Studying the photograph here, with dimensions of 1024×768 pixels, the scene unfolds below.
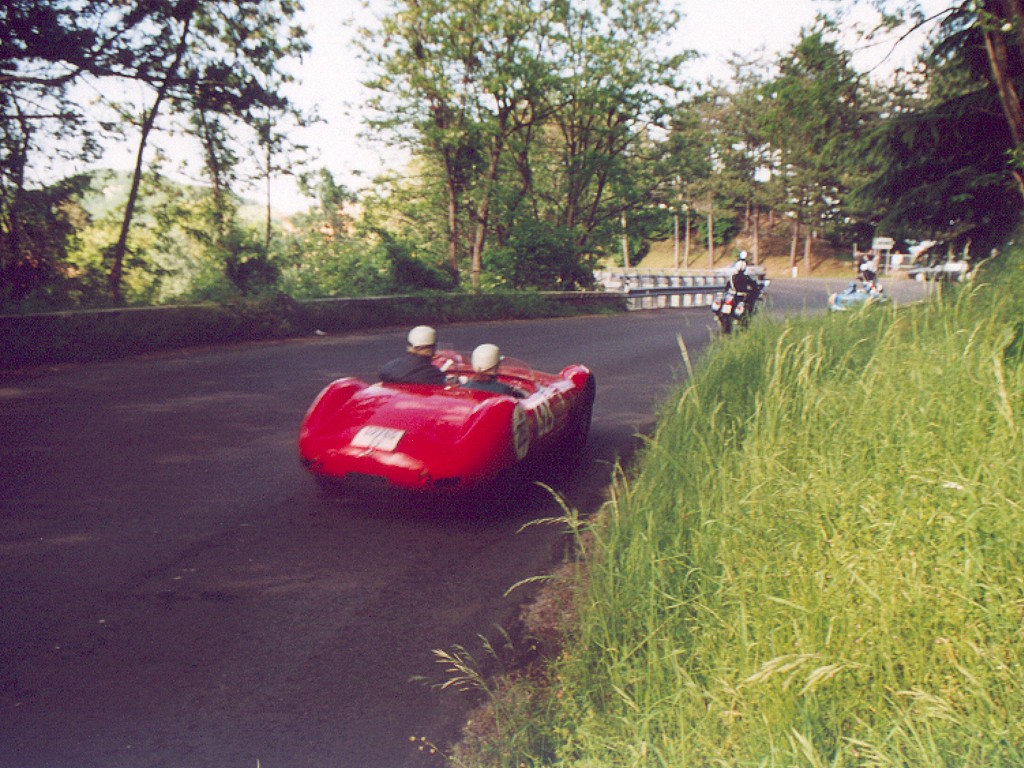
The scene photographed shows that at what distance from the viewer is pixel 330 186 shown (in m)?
29.5

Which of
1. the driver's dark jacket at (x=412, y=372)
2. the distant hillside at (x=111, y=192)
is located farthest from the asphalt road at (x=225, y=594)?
the distant hillside at (x=111, y=192)

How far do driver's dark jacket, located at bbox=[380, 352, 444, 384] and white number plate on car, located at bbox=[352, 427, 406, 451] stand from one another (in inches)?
32.4

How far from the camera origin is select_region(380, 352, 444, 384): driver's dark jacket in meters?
6.34

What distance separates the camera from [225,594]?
431 centimetres

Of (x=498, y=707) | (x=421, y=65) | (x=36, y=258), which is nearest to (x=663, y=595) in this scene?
(x=498, y=707)

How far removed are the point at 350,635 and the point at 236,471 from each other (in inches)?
122

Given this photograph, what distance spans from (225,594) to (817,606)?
9.46 feet

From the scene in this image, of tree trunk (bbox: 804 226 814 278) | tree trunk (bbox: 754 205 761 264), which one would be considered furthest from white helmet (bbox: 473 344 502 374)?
tree trunk (bbox: 804 226 814 278)

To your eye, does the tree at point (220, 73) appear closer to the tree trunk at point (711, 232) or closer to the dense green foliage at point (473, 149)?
the dense green foliage at point (473, 149)

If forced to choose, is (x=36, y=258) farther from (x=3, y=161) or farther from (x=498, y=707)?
(x=498, y=707)

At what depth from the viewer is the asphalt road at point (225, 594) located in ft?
10.2

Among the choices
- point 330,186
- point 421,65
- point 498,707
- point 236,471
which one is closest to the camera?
point 498,707

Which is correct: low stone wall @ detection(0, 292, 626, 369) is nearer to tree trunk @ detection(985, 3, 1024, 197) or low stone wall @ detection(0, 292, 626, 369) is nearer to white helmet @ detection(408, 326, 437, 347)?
white helmet @ detection(408, 326, 437, 347)

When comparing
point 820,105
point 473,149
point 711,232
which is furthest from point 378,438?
point 711,232
